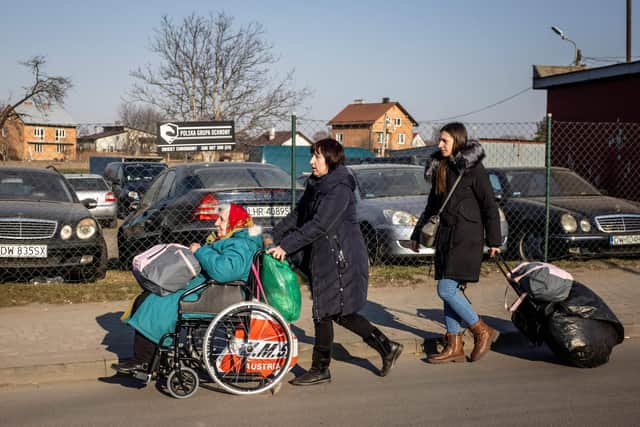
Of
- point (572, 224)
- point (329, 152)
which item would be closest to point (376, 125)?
point (572, 224)

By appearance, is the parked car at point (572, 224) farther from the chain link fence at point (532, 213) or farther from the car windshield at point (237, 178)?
the car windshield at point (237, 178)

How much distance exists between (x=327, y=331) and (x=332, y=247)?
2.07 feet

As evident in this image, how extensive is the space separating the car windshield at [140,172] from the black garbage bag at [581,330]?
67.3ft

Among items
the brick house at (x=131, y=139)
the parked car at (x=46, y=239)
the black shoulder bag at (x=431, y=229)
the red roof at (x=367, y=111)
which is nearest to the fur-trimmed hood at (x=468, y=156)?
the black shoulder bag at (x=431, y=229)

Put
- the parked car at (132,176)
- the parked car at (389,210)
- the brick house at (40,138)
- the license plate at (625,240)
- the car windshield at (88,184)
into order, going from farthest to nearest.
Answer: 1. the brick house at (40,138)
2. the parked car at (132,176)
3. the car windshield at (88,184)
4. the license plate at (625,240)
5. the parked car at (389,210)

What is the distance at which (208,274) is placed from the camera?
5.07 metres

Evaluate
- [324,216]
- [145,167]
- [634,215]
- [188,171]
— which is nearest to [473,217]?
[324,216]

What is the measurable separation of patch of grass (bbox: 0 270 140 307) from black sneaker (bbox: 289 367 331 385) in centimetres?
330

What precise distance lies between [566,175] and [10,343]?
9.08 metres

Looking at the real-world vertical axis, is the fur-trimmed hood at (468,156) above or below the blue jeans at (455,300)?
above

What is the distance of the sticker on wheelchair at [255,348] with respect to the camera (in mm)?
5031

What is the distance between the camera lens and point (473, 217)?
574 cm

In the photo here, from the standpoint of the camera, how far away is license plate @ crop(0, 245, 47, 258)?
8.30 metres

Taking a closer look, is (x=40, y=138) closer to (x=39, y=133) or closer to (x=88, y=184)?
(x=39, y=133)
